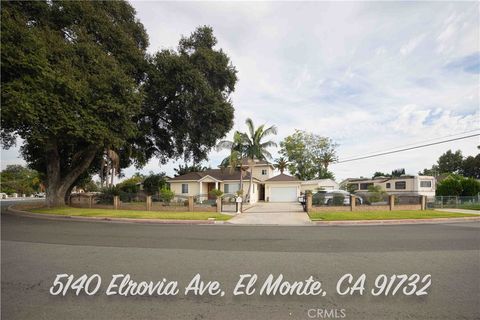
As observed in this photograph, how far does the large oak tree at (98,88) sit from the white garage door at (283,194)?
40.4 feet

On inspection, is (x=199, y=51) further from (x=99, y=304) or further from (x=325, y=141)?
(x=325, y=141)

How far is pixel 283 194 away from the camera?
33562 mm

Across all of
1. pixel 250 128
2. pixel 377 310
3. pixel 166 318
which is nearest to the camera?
pixel 166 318

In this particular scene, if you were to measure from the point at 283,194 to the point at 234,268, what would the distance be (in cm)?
2846

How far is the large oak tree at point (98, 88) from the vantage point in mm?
15523

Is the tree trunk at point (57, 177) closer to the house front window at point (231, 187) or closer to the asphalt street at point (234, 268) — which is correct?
the asphalt street at point (234, 268)

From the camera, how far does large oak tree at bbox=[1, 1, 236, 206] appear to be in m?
15.5

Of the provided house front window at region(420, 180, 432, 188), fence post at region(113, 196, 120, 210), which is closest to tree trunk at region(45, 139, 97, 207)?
fence post at region(113, 196, 120, 210)

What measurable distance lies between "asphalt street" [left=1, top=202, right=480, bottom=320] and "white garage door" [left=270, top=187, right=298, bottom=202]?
22822 mm

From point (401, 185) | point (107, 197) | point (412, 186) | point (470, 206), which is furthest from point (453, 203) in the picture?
point (107, 197)

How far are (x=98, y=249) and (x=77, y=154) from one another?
19.1 metres

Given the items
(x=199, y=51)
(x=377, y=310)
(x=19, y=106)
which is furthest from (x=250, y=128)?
(x=377, y=310)

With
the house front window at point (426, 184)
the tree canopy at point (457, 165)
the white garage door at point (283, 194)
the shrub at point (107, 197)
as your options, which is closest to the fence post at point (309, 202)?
the white garage door at point (283, 194)

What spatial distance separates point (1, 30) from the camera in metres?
15.1
